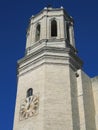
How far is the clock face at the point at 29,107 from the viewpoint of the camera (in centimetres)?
1878

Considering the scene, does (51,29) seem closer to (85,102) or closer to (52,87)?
(52,87)

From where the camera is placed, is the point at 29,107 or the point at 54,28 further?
the point at 54,28

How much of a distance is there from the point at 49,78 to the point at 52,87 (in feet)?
2.56

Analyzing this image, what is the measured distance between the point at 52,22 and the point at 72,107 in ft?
29.6

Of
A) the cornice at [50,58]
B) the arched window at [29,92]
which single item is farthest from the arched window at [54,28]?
the arched window at [29,92]

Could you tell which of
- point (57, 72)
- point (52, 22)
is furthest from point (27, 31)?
point (57, 72)

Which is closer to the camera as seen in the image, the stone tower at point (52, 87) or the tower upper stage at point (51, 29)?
the stone tower at point (52, 87)

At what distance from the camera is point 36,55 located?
21641mm

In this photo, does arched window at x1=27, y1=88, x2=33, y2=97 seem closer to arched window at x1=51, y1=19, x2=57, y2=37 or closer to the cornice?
the cornice

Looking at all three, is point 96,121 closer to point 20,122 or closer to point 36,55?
point 20,122

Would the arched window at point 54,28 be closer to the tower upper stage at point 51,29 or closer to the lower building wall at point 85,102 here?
the tower upper stage at point 51,29

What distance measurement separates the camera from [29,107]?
762 inches

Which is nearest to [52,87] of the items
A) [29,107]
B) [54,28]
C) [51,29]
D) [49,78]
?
[49,78]

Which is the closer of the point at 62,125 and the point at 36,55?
the point at 62,125
